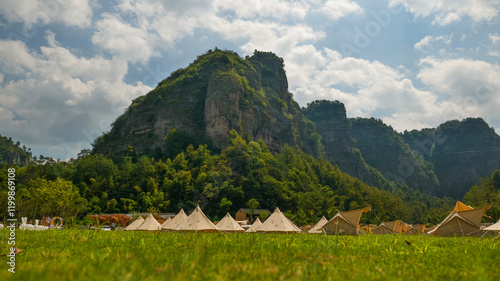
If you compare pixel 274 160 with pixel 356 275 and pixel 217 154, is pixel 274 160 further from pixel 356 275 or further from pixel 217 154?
pixel 356 275

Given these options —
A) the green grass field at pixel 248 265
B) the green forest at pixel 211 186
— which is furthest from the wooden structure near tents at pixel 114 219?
the green grass field at pixel 248 265

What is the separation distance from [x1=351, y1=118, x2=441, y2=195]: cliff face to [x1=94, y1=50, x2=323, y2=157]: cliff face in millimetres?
85701

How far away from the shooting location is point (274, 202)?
252 ft

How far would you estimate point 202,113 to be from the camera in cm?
10350

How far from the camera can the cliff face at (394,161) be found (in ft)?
577

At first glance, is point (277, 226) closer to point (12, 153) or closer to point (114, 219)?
point (114, 219)

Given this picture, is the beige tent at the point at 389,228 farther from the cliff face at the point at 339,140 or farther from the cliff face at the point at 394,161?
the cliff face at the point at 394,161

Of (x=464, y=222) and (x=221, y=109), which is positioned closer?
(x=464, y=222)

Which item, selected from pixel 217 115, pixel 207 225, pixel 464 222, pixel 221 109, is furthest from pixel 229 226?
pixel 221 109

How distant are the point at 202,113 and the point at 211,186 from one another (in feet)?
122

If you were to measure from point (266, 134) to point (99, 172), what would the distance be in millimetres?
52399

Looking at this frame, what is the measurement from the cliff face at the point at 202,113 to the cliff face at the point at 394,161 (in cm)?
8570

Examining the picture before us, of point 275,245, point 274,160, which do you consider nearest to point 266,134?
point 274,160

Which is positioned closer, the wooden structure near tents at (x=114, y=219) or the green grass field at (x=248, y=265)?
the green grass field at (x=248, y=265)
